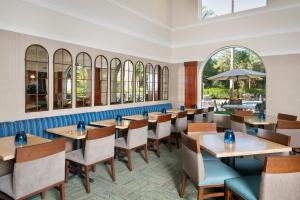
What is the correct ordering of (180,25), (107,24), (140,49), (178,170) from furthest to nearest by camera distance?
(180,25)
(140,49)
(107,24)
(178,170)

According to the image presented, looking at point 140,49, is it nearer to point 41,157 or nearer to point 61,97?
point 61,97

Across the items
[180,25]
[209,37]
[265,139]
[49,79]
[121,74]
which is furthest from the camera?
[180,25]

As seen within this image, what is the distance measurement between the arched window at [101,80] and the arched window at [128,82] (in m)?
0.68

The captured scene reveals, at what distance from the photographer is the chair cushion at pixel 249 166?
2.60m

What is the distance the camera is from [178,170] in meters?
3.68

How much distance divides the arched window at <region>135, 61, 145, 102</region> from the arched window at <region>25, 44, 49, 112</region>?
2757 millimetres

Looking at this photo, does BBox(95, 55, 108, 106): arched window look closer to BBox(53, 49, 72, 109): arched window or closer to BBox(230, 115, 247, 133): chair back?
BBox(53, 49, 72, 109): arched window

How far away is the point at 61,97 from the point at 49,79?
0.45m

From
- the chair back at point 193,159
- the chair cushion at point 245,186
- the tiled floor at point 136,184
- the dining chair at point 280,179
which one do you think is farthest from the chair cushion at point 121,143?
the dining chair at point 280,179

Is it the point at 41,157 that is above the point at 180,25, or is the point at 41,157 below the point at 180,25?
below

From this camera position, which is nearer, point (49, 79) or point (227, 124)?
point (49, 79)

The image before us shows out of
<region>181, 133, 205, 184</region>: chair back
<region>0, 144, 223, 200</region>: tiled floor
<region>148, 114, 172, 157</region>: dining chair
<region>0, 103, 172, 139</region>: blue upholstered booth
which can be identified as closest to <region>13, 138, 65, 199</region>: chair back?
<region>0, 144, 223, 200</region>: tiled floor

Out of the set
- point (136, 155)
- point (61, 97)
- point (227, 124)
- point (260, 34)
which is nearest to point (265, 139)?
point (136, 155)

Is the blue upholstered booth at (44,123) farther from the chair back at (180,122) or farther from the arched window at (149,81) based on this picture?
the arched window at (149,81)
